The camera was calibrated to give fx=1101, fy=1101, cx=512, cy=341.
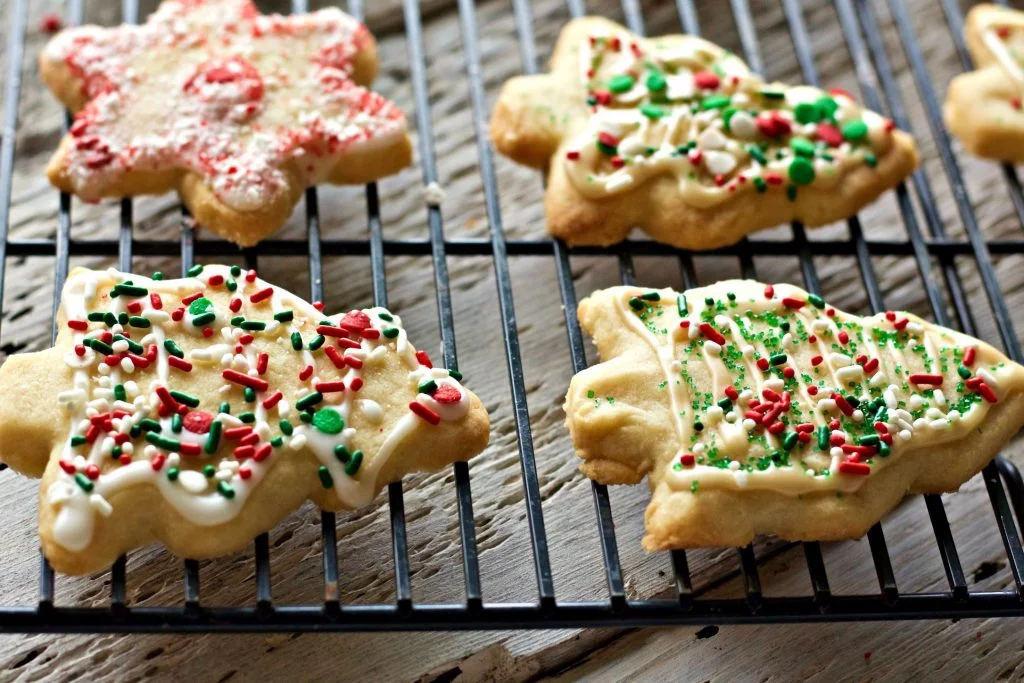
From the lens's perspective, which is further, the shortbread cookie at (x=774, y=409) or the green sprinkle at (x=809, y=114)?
the green sprinkle at (x=809, y=114)

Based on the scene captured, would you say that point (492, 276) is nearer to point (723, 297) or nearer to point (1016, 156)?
point (723, 297)

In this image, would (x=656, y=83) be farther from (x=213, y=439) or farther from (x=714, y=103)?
(x=213, y=439)

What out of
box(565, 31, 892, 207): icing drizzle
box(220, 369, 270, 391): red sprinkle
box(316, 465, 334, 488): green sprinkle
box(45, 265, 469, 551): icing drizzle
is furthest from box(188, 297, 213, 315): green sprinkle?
box(565, 31, 892, 207): icing drizzle

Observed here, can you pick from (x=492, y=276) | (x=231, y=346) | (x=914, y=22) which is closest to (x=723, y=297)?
(x=492, y=276)

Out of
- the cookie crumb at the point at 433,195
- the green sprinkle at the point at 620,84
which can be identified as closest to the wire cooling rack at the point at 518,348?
the cookie crumb at the point at 433,195

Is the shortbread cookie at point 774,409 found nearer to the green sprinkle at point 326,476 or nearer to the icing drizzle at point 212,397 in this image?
the icing drizzle at point 212,397

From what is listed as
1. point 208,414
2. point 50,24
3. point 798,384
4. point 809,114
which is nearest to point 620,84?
point 809,114

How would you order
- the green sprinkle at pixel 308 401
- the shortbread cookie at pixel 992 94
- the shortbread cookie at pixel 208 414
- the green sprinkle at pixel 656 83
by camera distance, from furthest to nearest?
the shortbread cookie at pixel 992 94 → the green sprinkle at pixel 656 83 → the green sprinkle at pixel 308 401 → the shortbread cookie at pixel 208 414
